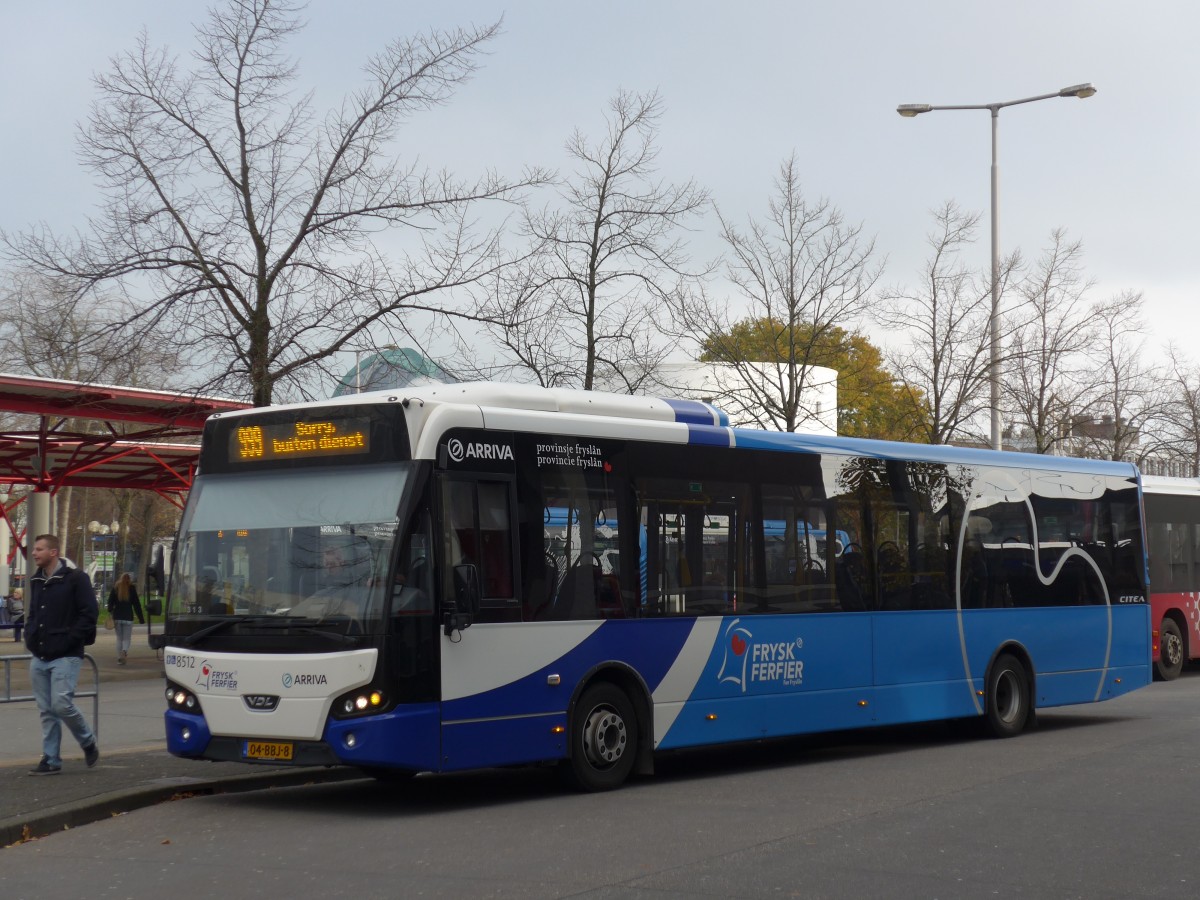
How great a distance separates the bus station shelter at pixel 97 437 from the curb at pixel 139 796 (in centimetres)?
971

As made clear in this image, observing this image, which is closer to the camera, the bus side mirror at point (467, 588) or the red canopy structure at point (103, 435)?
the bus side mirror at point (467, 588)

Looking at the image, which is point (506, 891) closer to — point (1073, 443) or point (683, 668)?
point (683, 668)

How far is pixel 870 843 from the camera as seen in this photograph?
8992 millimetres

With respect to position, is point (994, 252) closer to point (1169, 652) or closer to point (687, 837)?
point (1169, 652)

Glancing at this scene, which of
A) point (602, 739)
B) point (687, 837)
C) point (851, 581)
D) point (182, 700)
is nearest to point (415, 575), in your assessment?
point (182, 700)

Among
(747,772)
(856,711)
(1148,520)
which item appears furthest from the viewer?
(1148,520)

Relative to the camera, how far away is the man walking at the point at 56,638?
11.6 metres

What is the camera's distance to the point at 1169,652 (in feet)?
80.4

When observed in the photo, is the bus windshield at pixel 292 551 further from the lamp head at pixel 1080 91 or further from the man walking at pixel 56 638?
the lamp head at pixel 1080 91

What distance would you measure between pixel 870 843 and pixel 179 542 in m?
5.59

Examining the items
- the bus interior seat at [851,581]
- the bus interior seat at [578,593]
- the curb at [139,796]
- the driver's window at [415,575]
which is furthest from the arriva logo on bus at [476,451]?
the bus interior seat at [851,581]

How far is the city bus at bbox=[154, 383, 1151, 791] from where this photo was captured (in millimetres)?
10414

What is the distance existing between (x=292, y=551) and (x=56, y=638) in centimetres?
233

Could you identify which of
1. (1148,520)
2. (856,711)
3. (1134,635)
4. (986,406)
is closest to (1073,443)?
(986,406)
